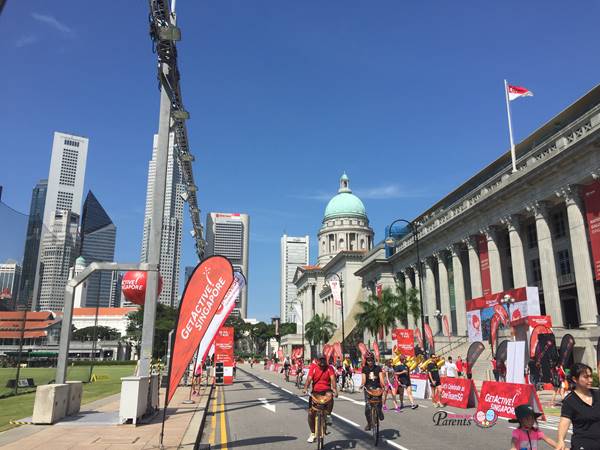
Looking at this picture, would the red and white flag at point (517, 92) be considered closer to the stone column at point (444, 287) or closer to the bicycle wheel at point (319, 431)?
the stone column at point (444, 287)

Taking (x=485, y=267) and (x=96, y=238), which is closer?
(x=485, y=267)

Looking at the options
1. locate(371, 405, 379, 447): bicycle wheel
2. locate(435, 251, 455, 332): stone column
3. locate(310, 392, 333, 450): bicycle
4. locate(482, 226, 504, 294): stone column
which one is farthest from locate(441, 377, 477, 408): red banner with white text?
locate(435, 251, 455, 332): stone column

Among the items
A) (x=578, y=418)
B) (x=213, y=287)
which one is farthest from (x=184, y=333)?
(x=578, y=418)

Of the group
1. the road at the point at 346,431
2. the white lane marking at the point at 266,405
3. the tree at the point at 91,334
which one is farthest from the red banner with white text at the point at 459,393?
the tree at the point at 91,334

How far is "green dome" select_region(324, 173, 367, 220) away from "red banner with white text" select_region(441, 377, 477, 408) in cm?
10607

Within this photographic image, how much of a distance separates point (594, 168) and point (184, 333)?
29.6 meters

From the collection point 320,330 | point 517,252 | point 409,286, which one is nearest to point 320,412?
point 517,252

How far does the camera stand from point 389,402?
786 inches

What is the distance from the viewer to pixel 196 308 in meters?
10.8

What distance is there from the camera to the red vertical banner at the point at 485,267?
42688 millimetres

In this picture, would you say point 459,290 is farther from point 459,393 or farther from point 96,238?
point 96,238

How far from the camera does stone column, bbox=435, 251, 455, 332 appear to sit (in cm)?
5175

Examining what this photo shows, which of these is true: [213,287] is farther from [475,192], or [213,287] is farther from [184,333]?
[475,192]

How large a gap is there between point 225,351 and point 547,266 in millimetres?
23613
